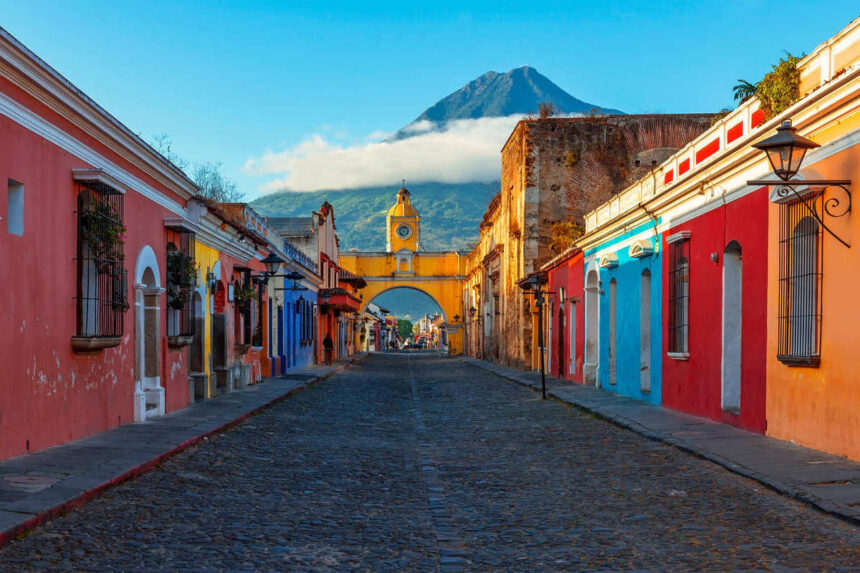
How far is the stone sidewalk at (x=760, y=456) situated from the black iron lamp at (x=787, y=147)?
8.33ft

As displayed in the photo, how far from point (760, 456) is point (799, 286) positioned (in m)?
1.97

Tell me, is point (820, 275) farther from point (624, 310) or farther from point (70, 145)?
point (624, 310)

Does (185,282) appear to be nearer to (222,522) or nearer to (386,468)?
(386,468)

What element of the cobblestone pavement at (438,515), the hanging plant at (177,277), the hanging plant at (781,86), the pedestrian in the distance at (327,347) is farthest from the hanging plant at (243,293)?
the pedestrian in the distance at (327,347)

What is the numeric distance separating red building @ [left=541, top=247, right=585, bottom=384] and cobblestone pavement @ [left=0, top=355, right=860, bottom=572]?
39.3 feet

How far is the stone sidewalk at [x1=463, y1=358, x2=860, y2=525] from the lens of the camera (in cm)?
622

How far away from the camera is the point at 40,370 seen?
8375 mm

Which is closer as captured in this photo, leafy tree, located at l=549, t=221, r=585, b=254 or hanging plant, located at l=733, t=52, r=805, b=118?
hanging plant, located at l=733, t=52, r=805, b=118

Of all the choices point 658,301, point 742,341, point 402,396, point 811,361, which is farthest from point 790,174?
point 402,396

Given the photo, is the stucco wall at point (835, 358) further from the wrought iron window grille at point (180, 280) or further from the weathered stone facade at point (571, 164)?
the weathered stone facade at point (571, 164)

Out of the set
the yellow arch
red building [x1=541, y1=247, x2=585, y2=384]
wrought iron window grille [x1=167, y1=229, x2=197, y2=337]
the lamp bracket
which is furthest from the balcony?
the lamp bracket

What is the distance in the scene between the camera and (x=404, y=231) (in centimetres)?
7281

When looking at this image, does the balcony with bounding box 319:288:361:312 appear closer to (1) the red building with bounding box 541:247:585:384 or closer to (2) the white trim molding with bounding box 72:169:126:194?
(1) the red building with bounding box 541:247:585:384

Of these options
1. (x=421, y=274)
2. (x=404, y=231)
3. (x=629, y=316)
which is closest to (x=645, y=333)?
(x=629, y=316)
